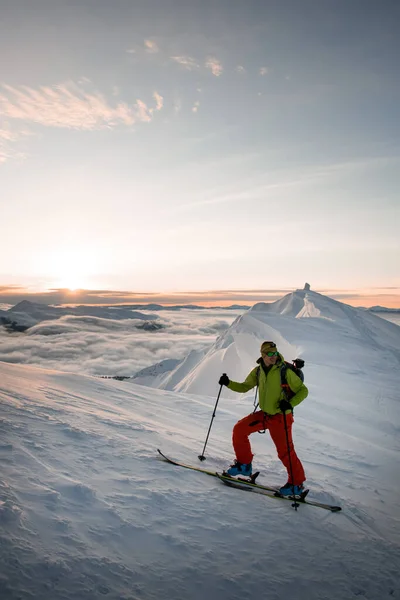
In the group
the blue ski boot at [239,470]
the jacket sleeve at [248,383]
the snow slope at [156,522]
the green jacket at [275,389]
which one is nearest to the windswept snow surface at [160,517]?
the snow slope at [156,522]

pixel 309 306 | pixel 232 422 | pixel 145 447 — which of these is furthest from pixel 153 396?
pixel 309 306

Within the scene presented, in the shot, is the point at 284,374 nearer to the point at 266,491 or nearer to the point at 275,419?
the point at 275,419

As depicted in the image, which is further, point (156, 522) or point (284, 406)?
point (284, 406)

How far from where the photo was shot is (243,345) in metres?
36.0

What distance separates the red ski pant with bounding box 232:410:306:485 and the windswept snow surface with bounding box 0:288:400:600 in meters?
0.57

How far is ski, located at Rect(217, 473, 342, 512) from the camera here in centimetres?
517

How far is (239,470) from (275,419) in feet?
3.73

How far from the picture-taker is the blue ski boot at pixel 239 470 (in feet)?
18.6

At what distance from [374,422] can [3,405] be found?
13651 millimetres

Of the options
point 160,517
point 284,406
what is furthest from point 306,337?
point 160,517

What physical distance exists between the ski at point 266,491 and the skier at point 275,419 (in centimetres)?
13

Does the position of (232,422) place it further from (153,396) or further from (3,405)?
(3,405)

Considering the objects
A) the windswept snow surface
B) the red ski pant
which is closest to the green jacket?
the red ski pant

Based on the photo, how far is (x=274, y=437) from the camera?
566 centimetres
